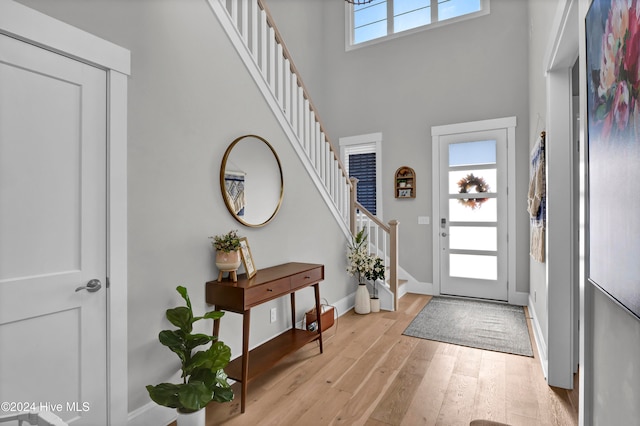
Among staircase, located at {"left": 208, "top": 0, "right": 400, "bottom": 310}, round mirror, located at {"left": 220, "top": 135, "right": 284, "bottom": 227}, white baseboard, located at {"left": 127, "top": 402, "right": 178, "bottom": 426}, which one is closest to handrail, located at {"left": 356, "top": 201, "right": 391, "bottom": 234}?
staircase, located at {"left": 208, "top": 0, "right": 400, "bottom": 310}

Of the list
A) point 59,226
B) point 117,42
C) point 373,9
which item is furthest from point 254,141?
point 373,9

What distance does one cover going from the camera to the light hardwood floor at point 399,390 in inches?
85.6

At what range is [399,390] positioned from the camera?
8.18ft

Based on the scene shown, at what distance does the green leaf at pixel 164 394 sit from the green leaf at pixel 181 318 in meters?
0.30

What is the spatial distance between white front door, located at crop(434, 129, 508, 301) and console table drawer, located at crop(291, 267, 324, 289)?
99.9 inches

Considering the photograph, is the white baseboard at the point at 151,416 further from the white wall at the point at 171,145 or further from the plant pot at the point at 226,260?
the plant pot at the point at 226,260

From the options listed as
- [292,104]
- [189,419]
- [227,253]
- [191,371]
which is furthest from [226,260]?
[292,104]

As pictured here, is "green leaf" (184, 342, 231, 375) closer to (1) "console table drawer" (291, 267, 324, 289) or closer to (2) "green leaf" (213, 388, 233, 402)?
(2) "green leaf" (213, 388, 233, 402)

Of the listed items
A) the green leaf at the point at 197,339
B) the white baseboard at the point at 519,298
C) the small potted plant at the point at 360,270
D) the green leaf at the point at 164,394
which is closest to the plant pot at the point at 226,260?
the green leaf at the point at 197,339

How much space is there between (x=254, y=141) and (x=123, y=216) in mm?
1316

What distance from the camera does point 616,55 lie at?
101 cm

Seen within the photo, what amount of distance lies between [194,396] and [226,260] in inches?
35.5

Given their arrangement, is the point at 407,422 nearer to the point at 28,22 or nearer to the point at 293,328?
the point at 293,328

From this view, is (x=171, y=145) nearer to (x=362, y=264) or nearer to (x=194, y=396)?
(x=194, y=396)
